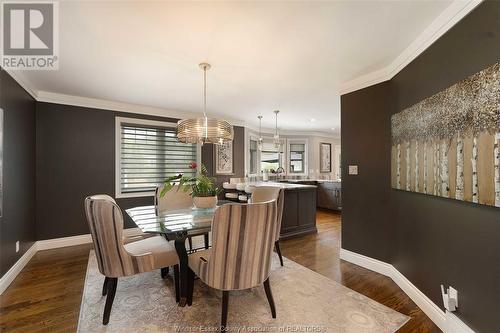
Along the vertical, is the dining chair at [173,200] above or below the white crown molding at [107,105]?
below

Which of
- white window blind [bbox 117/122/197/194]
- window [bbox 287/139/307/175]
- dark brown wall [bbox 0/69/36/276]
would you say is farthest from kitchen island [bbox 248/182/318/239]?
dark brown wall [bbox 0/69/36/276]

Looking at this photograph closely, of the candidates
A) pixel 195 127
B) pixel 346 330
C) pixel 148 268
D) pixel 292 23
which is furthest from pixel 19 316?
pixel 292 23

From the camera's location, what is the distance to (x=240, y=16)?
1.72m

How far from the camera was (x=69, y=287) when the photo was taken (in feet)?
7.74

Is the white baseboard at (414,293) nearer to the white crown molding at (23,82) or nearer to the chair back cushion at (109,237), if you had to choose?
the chair back cushion at (109,237)

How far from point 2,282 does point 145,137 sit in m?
2.77

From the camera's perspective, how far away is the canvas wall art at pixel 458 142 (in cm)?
134

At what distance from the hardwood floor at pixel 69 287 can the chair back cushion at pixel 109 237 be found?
0.55m

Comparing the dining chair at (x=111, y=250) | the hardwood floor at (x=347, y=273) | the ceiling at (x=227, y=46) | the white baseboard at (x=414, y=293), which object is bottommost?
the hardwood floor at (x=347, y=273)

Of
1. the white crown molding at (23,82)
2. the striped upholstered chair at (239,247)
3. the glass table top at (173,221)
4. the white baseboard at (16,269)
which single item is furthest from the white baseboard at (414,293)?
the white crown molding at (23,82)

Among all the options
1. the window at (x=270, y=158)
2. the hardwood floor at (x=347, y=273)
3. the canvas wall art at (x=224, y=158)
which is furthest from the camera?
the window at (x=270, y=158)

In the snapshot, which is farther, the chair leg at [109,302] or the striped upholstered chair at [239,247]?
the chair leg at [109,302]

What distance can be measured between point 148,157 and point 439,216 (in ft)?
14.4

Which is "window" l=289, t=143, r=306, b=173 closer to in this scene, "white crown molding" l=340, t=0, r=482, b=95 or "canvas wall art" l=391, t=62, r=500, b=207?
"white crown molding" l=340, t=0, r=482, b=95
